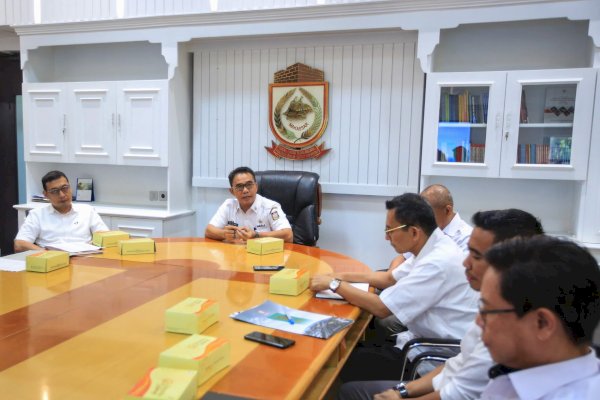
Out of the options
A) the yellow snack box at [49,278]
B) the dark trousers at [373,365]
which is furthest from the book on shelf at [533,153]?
the yellow snack box at [49,278]

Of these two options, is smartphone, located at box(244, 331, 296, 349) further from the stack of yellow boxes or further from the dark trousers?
the dark trousers

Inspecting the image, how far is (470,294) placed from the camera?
6.05ft

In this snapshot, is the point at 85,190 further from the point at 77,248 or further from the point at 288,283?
the point at 288,283

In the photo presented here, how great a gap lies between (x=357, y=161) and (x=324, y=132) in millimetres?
Result: 383

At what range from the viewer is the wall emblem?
13.3ft

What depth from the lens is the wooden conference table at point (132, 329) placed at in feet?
4.03

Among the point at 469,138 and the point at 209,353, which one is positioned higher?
the point at 469,138

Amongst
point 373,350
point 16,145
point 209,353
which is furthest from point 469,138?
point 16,145

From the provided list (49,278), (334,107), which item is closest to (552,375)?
(49,278)

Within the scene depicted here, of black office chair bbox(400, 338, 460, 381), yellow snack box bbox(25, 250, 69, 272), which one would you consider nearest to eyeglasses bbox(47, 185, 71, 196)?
yellow snack box bbox(25, 250, 69, 272)

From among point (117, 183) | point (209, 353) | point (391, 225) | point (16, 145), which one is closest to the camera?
point (209, 353)

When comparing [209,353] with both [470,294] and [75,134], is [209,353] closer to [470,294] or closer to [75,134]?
[470,294]

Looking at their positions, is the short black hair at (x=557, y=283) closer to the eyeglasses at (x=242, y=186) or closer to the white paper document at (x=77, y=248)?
the white paper document at (x=77, y=248)

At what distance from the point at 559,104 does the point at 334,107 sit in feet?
5.59
